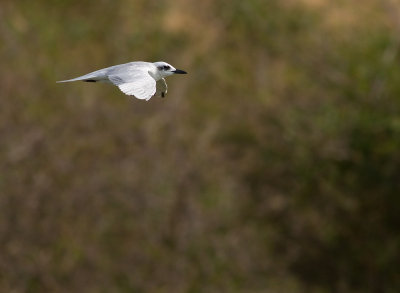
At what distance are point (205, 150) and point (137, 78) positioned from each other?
28.9 ft

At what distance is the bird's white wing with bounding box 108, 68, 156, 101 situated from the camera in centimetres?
379

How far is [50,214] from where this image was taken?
36.7 feet

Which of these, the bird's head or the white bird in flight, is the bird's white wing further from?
the bird's head

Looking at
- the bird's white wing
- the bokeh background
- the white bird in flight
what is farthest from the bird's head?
the bokeh background

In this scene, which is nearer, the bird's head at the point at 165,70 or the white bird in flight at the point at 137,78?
the white bird in flight at the point at 137,78

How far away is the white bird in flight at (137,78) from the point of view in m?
3.84

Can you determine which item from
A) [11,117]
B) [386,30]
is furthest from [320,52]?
[11,117]

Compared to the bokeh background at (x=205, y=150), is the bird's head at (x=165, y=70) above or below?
above

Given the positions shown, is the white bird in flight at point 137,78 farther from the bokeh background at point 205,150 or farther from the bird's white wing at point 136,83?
the bokeh background at point 205,150

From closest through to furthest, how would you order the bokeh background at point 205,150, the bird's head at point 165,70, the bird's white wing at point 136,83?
1. the bird's white wing at point 136,83
2. the bird's head at point 165,70
3. the bokeh background at point 205,150

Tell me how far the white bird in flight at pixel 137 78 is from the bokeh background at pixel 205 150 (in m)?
6.44

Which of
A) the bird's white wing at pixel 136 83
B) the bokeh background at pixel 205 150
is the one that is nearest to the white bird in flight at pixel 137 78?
the bird's white wing at pixel 136 83

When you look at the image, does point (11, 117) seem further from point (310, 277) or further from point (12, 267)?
point (310, 277)

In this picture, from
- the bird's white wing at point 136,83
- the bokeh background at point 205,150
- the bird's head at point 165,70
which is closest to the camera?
the bird's white wing at point 136,83
